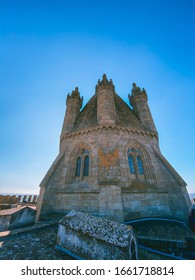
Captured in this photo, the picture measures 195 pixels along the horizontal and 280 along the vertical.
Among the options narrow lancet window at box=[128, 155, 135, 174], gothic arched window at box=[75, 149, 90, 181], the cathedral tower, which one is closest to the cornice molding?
the cathedral tower

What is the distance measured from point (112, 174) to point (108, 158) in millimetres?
1038

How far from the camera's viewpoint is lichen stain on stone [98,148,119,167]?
22.7 feet

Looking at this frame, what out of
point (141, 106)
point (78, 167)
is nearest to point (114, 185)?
point (78, 167)

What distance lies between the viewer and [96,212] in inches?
256

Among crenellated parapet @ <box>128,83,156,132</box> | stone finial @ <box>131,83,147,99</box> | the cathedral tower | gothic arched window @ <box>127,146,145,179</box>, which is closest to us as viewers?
gothic arched window @ <box>127,146,145,179</box>

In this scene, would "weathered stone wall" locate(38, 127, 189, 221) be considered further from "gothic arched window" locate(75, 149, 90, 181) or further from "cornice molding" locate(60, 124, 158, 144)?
"gothic arched window" locate(75, 149, 90, 181)

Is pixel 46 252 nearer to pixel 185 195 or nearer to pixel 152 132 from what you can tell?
pixel 185 195

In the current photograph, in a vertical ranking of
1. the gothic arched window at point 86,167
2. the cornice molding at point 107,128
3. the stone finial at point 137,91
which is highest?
the stone finial at point 137,91

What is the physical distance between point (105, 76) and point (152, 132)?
7700mm

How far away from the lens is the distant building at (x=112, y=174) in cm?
653

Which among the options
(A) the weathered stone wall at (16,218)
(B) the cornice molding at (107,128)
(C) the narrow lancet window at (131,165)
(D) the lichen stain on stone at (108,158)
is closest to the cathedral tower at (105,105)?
(B) the cornice molding at (107,128)

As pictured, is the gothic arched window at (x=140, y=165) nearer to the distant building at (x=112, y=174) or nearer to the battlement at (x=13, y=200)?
the distant building at (x=112, y=174)

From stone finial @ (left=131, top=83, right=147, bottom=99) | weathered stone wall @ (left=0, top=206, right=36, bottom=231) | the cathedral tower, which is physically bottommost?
weathered stone wall @ (left=0, top=206, right=36, bottom=231)

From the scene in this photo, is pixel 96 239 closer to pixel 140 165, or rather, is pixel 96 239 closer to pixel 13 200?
pixel 140 165
